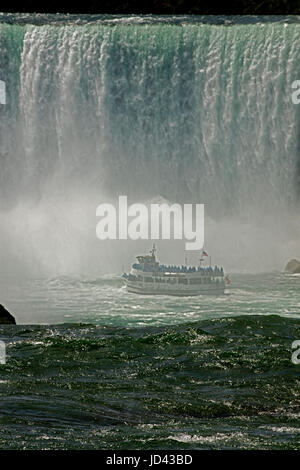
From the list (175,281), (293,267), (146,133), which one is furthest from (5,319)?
(146,133)

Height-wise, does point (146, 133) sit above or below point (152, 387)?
above

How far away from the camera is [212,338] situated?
25641 mm

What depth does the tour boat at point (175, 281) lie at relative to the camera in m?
38.7

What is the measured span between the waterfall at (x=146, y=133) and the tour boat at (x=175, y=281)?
4894 millimetres

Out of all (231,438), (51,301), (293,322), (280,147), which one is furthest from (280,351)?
(280,147)

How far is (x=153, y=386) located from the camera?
21172 millimetres

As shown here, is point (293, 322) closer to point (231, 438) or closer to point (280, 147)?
point (231, 438)

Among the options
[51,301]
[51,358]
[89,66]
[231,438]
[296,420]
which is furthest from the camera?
[89,66]

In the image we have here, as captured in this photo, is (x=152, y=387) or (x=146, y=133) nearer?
(x=152, y=387)

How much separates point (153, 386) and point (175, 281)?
17.8m

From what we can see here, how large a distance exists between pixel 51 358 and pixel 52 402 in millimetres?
3775

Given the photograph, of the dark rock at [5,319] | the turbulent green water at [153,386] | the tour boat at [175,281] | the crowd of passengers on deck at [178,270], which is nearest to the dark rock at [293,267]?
the crowd of passengers on deck at [178,270]

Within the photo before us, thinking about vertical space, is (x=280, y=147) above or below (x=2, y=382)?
above

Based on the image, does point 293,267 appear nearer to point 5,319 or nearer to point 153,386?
point 5,319
